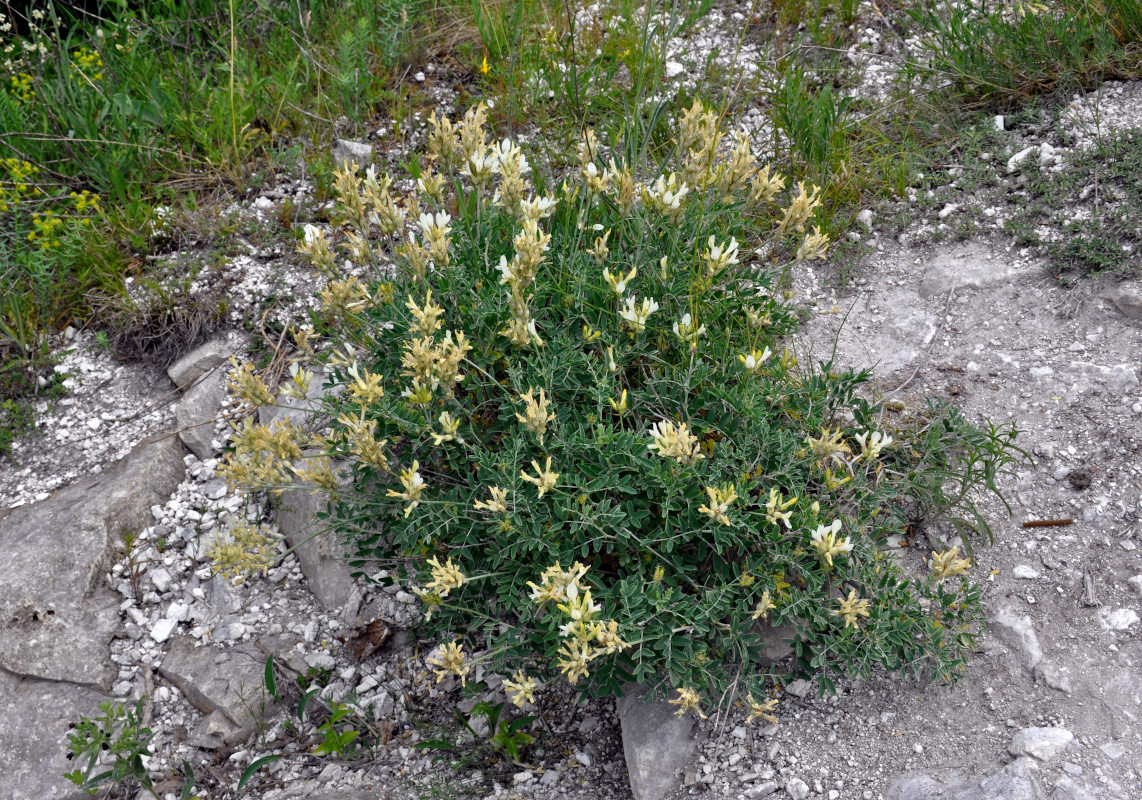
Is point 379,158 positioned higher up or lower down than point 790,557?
higher up

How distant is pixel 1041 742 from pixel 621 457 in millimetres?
1424

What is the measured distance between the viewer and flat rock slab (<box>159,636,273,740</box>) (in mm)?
3193

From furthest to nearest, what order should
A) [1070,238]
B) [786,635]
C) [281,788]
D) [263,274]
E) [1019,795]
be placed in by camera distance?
[263,274] → [1070,238] → [281,788] → [786,635] → [1019,795]

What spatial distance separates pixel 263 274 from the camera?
4426 millimetres

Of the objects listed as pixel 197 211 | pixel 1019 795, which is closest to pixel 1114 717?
pixel 1019 795

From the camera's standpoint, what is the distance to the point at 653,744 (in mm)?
2648

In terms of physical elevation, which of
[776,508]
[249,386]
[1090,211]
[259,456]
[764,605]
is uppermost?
[249,386]

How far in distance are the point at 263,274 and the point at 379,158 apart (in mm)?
1013

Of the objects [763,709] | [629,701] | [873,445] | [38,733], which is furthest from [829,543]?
[38,733]

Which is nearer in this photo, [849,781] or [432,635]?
[849,781]

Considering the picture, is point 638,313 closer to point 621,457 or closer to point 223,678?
point 621,457

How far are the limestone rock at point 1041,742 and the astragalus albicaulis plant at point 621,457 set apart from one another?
0.25 metres

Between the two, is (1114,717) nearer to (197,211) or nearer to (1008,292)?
(1008,292)

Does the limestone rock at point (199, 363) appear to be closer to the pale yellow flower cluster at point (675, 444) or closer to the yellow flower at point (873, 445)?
the pale yellow flower cluster at point (675, 444)
